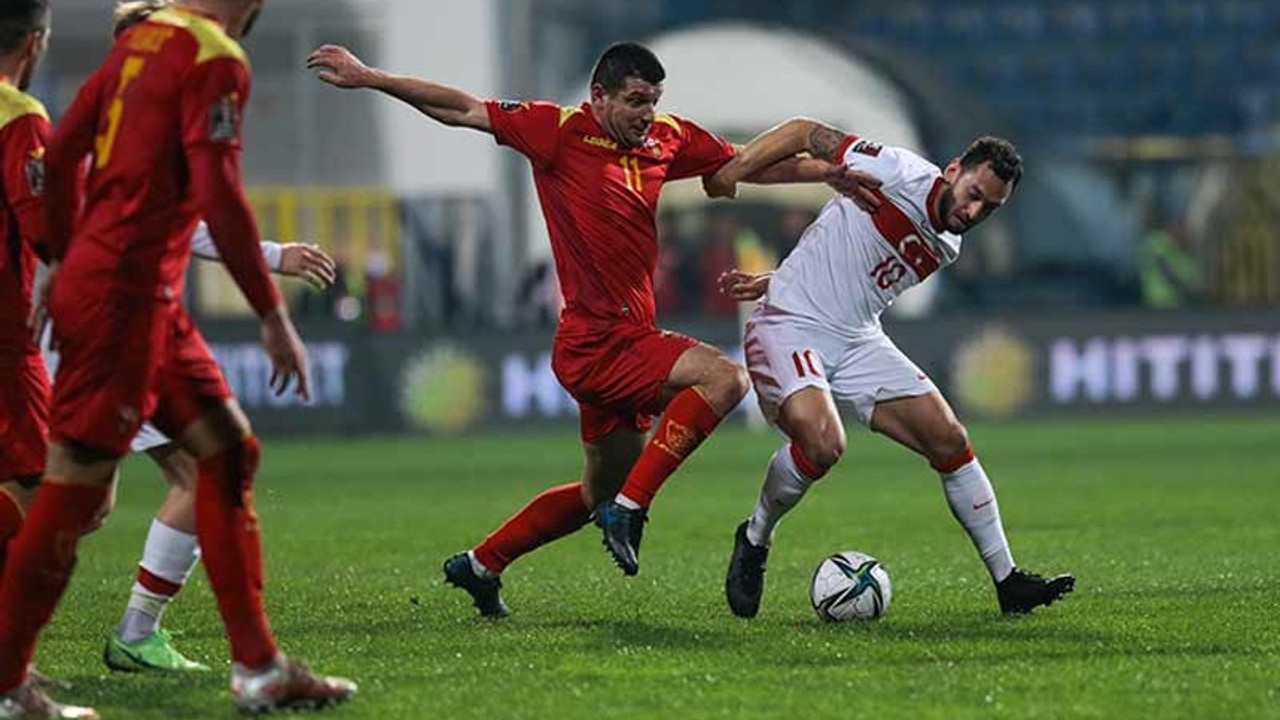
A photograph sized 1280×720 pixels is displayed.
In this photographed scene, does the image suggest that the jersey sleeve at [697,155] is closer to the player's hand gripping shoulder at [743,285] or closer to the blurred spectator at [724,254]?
the player's hand gripping shoulder at [743,285]

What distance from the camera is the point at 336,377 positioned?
77.5ft

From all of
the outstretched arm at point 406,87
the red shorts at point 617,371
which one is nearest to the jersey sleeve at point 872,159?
the red shorts at point 617,371

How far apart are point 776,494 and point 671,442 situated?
500 millimetres

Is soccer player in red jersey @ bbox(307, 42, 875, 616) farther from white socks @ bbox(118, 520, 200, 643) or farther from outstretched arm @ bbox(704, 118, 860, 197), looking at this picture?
white socks @ bbox(118, 520, 200, 643)

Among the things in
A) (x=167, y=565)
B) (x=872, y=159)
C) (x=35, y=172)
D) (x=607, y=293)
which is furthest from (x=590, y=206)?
(x=35, y=172)

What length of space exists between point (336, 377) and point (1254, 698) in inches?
684

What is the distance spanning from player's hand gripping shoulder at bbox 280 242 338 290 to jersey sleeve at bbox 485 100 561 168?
1567mm

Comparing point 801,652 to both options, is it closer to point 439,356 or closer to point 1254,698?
point 1254,698

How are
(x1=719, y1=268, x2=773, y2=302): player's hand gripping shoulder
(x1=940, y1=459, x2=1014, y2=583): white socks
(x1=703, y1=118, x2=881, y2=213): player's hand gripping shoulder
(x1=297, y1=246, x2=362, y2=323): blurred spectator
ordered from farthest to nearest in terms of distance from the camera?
(x1=297, y1=246, x2=362, y2=323): blurred spectator < (x1=719, y1=268, x2=773, y2=302): player's hand gripping shoulder < (x1=940, y1=459, x2=1014, y2=583): white socks < (x1=703, y1=118, x2=881, y2=213): player's hand gripping shoulder

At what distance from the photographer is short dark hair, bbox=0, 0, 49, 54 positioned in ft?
24.4

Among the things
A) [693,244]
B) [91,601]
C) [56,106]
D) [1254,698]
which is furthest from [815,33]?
[1254,698]

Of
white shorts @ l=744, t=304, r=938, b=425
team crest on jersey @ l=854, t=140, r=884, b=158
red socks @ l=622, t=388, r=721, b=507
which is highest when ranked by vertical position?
team crest on jersey @ l=854, t=140, r=884, b=158

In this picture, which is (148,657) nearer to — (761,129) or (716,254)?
(716,254)

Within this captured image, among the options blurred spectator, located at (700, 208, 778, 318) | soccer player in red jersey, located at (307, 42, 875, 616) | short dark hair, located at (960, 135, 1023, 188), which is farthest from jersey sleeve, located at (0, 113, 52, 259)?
blurred spectator, located at (700, 208, 778, 318)
